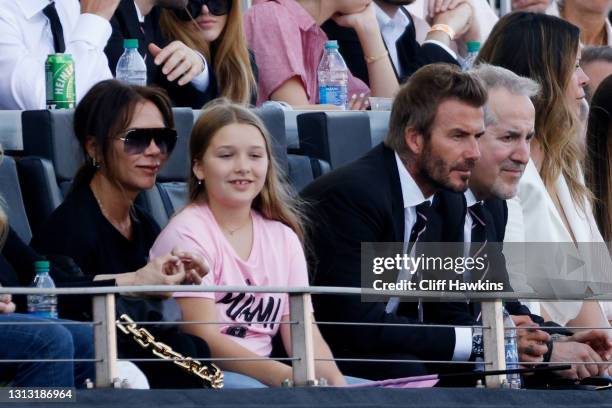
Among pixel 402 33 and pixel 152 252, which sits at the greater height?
pixel 402 33

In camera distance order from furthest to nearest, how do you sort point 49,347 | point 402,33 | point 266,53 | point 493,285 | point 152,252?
point 402,33, point 266,53, point 493,285, point 152,252, point 49,347

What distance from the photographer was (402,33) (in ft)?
32.6

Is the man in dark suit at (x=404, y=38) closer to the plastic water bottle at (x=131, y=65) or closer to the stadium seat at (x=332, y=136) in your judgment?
the stadium seat at (x=332, y=136)

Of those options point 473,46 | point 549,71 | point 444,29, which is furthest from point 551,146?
point 473,46

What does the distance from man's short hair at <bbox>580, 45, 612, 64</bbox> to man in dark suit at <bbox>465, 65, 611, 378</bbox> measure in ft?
5.89

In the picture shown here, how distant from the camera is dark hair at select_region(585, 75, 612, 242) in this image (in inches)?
331

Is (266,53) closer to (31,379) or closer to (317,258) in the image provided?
(317,258)

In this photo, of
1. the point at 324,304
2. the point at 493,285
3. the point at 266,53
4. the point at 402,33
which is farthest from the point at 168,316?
the point at 402,33

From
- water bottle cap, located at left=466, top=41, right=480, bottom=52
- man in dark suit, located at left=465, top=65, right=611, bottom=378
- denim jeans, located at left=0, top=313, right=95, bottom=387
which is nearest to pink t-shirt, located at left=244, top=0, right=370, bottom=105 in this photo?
water bottle cap, located at left=466, top=41, right=480, bottom=52

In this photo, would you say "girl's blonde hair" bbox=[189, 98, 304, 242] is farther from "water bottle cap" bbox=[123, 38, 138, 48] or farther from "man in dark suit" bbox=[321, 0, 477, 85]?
"man in dark suit" bbox=[321, 0, 477, 85]

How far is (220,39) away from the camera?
8742 millimetres

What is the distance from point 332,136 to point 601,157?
124 cm

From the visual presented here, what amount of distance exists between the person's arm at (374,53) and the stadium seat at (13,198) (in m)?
2.82

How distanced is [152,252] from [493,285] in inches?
53.1
